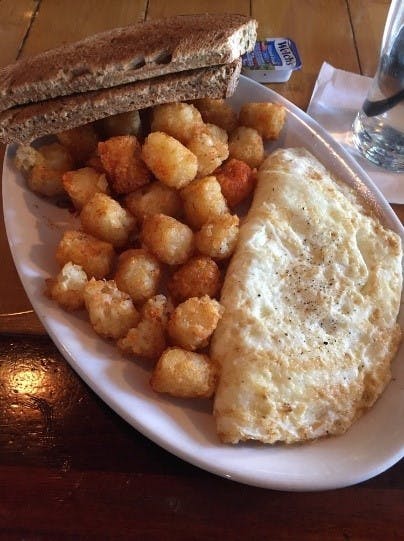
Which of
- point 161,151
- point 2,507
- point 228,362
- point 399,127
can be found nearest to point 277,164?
point 161,151

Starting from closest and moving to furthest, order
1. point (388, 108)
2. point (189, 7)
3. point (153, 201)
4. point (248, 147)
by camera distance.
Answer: point (153, 201) < point (248, 147) < point (388, 108) < point (189, 7)

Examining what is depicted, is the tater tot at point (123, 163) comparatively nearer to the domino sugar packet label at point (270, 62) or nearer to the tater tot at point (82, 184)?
the tater tot at point (82, 184)

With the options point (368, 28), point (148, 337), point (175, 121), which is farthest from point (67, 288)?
point (368, 28)

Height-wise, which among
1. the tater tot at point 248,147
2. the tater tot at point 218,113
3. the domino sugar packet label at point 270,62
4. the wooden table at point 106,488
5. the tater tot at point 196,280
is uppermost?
the domino sugar packet label at point 270,62

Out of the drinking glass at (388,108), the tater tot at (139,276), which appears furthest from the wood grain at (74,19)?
the tater tot at (139,276)

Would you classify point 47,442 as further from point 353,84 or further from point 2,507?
point 353,84

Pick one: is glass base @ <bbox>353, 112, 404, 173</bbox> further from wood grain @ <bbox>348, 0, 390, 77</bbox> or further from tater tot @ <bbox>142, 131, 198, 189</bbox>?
tater tot @ <bbox>142, 131, 198, 189</bbox>

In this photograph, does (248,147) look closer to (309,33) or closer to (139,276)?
(139,276)
